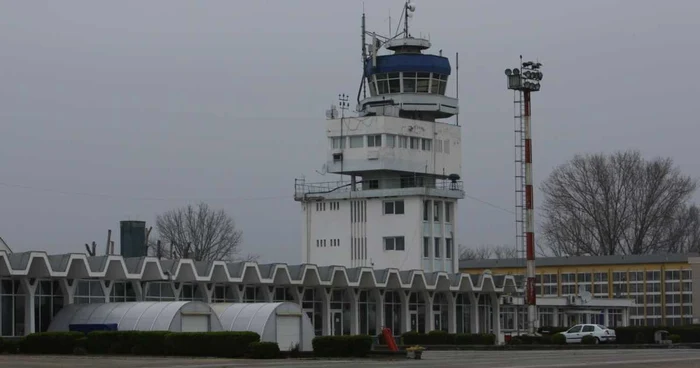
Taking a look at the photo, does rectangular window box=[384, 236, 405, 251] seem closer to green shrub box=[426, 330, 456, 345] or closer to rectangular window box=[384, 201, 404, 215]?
rectangular window box=[384, 201, 404, 215]

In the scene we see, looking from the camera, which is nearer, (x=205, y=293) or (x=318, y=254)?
(x=205, y=293)

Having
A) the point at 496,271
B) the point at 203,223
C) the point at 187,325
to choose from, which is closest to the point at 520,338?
the point at 187,325

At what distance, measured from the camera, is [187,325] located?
61.4 meters

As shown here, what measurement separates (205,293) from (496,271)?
53.0 meters

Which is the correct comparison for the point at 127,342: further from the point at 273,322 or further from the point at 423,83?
the point at 423,83

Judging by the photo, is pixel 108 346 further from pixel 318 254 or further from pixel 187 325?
pixel 318 254

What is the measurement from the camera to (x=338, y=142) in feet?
312

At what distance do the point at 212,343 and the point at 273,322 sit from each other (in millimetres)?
10354

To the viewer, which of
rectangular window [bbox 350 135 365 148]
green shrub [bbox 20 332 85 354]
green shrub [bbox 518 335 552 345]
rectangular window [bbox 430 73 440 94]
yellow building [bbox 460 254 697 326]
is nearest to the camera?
green shrub [bbox 20 332 85 354]

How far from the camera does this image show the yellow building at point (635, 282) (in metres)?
109

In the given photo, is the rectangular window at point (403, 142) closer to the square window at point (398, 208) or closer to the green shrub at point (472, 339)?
the square window at point (398, 208)

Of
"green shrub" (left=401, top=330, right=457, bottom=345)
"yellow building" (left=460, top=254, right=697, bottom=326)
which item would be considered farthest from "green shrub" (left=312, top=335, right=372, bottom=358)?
"yellow building" (left=460, top=254, right=697, bottom=326)

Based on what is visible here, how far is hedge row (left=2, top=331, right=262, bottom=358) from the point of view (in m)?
52.2

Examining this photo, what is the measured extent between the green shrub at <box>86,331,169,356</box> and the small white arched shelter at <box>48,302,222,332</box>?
572cm
